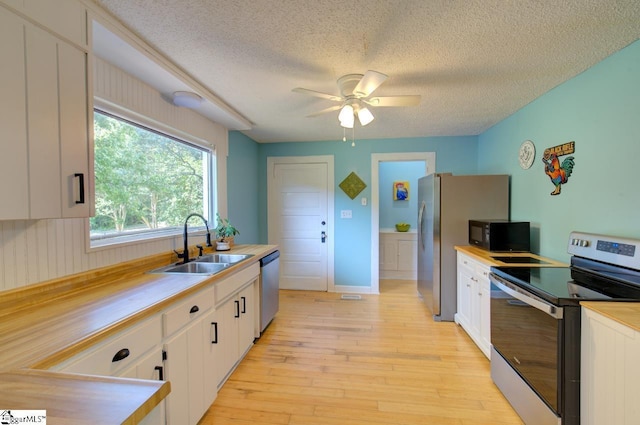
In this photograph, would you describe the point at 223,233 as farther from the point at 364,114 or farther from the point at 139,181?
the point at 364,114

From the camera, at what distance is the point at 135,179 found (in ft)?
6.69

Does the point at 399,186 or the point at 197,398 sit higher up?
the point at 399,186

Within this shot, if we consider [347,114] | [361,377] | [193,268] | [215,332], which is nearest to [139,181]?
[193,268]

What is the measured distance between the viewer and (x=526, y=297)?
1559 millimetres

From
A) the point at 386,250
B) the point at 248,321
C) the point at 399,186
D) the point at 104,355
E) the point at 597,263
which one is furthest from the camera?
the point at 399,186

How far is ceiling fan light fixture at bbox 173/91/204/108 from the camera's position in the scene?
2.17m

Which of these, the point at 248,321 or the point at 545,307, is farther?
the point at 248,321

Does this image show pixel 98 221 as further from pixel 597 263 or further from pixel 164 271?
pixel 597 263

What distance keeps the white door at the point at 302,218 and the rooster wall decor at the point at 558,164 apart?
2.56 m

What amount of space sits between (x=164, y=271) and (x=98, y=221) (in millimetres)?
534

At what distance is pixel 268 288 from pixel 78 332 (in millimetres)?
1891

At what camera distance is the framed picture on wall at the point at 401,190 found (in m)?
5.31

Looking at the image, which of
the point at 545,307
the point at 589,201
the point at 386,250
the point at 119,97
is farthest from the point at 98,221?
the point at 386,250

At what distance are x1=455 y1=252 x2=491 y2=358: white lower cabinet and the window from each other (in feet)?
9.12
